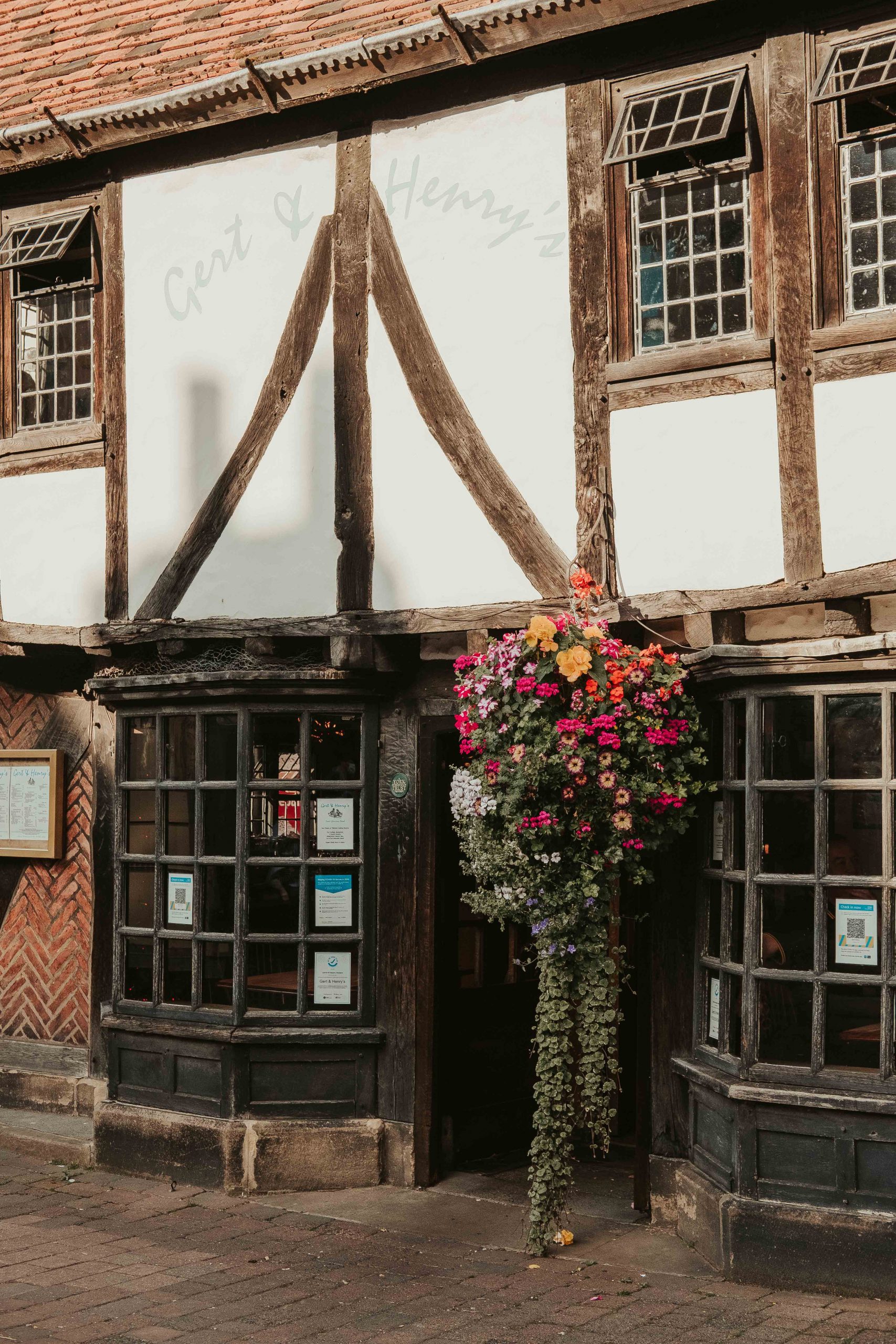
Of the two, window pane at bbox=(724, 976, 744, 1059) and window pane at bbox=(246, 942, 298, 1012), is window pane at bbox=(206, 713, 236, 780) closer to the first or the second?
window pane at bbox=(246, 942, 298, 1012)

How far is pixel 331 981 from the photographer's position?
26.3 ft

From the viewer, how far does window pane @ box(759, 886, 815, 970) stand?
638 centimetres

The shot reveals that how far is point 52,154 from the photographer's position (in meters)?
8.53

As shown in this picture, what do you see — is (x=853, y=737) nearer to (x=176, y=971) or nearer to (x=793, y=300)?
(x=793, y=300)

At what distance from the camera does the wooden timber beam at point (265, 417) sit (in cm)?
794

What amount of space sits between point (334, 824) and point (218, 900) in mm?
758

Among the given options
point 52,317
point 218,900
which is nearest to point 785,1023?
point 218,900

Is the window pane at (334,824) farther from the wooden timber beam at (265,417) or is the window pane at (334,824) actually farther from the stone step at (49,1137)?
the stone step at (49,1137)

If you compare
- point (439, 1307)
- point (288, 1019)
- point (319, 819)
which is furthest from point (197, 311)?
point (439, 1307)

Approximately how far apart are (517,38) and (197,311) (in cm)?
227

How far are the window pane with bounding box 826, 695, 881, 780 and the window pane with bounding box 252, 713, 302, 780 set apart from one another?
9.66 ft

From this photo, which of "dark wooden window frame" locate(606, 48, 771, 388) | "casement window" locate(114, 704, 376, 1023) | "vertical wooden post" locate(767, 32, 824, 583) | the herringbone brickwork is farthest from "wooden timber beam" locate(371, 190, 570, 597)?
the herringbone brickwork

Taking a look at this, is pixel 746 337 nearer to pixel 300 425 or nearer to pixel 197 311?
pixel 300 425

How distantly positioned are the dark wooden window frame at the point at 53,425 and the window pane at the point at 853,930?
15.7 feet
